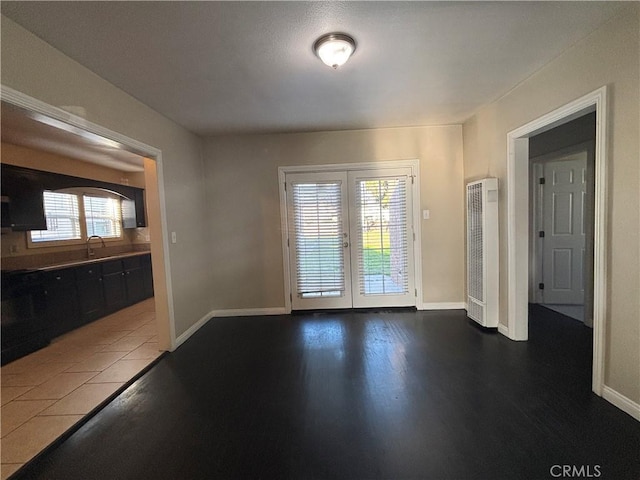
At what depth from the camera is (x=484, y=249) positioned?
10.6ft

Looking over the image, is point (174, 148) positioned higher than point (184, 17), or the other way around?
point (184, 17)

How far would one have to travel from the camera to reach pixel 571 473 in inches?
56.9

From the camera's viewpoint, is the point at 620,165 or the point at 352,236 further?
the point at 352,236

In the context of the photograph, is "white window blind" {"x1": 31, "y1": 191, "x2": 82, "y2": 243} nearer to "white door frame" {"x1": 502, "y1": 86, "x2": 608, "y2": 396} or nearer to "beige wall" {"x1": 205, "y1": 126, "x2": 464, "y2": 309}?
"beige wall" {"x1": 205, "y1": 126, "x2": 464, "y2": 309}

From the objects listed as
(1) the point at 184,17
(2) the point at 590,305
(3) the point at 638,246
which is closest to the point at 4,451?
(1) the point at 184,17

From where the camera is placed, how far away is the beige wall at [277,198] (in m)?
3.91

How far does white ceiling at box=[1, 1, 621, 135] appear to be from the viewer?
163cm

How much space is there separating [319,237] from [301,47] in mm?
2457

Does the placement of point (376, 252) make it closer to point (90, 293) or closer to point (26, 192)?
point (90, 293)

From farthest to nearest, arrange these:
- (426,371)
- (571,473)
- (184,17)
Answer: (426,371) < (184,17) < (571,473)

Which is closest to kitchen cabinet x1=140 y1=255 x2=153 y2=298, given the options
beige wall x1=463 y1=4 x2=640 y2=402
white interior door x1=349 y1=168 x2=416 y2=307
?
white interior door x1=349 y1=168 x2=416 y2=307

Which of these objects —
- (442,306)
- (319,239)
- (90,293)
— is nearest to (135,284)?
(90,293)

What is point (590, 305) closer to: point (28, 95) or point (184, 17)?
point (184, 17)

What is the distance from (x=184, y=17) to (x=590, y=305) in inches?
186
